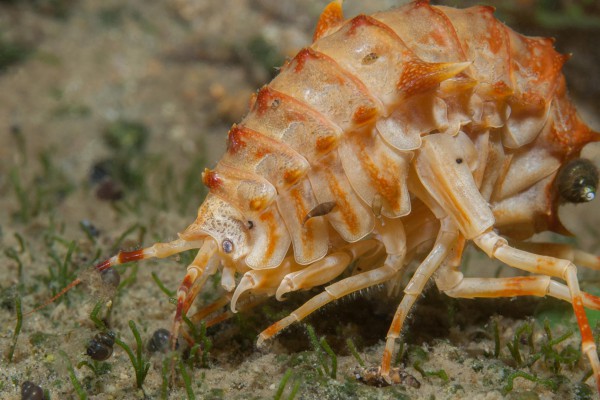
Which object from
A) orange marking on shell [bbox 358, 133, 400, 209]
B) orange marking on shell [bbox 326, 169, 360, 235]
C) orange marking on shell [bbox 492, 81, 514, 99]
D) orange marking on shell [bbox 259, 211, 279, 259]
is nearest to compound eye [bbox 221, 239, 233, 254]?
orange marking on shell [bbox 259, 211, 279, 259]

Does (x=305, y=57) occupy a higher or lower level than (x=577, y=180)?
higher

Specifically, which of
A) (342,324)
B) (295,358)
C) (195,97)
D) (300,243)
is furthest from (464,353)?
(195,97)

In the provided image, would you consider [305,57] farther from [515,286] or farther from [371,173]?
[515,286]

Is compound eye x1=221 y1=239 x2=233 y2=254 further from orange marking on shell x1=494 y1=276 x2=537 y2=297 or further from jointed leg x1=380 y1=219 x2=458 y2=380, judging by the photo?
orange marking on shell x1=494 y1=276 x2=537 y2=297

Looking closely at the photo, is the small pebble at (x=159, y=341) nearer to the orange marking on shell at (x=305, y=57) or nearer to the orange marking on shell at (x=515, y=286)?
the orange marking on shell at (x=305, y=57)

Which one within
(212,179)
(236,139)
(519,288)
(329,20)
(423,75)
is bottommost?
(519,288)

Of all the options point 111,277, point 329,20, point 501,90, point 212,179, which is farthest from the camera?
point 111,277

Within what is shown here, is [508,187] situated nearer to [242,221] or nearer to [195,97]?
[242,221]

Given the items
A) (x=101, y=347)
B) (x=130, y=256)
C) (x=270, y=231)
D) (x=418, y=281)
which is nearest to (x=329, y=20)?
(x=270, y=231)
